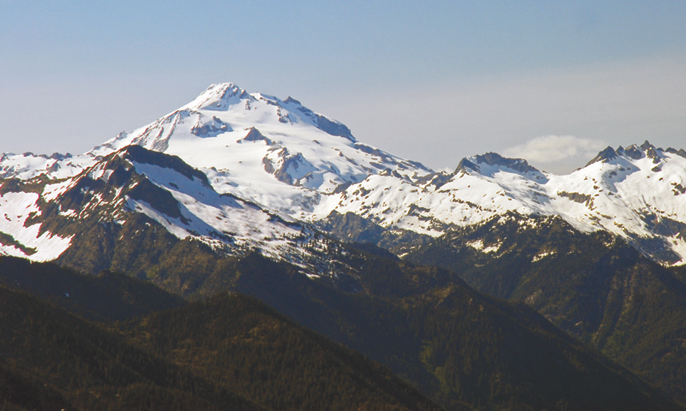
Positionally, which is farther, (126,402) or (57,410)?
(126,402)

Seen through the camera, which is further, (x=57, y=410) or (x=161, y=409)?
(x=161, y=409)

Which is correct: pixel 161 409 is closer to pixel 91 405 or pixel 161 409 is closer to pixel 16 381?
pixel 91 405

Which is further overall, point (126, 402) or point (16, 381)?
point (126, 402)

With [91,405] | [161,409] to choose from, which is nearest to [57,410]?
[91,405]

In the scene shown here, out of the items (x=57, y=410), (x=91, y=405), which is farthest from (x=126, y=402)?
(x=57, y=410)

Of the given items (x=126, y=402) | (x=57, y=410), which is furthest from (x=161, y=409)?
(x=57, y=410)

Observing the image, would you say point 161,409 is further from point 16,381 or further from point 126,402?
point 16,381

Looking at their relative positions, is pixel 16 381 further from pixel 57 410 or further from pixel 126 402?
pixel 126 402
